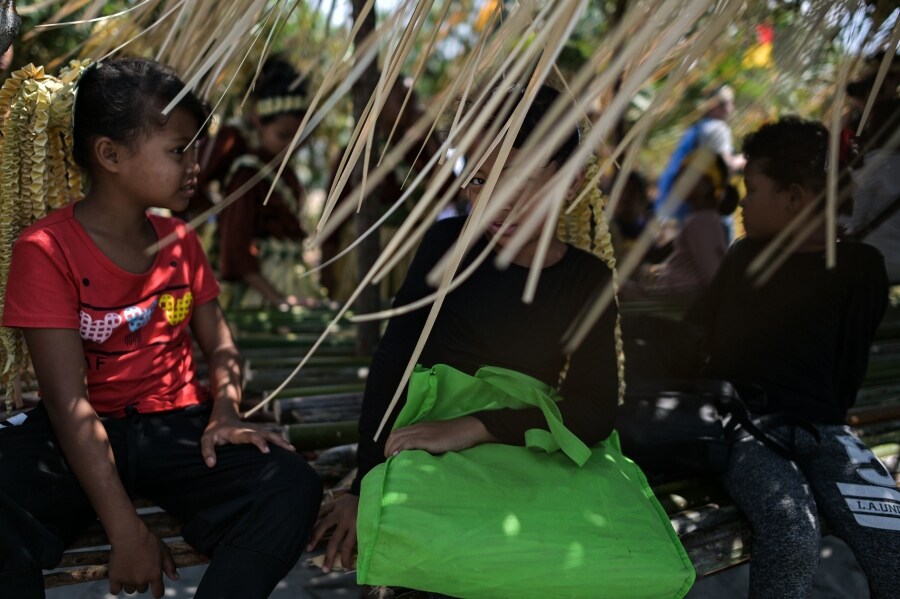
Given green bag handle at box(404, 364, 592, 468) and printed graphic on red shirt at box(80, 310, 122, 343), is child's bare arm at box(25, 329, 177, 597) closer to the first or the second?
printed graphic on red shirt at box(80, 310, 122, 343)

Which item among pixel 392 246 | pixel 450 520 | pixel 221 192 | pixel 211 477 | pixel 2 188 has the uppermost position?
pixel 392 246

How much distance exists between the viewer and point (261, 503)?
1.54m

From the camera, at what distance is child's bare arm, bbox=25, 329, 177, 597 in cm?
147

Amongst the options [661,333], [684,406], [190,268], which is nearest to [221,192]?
[190,268]

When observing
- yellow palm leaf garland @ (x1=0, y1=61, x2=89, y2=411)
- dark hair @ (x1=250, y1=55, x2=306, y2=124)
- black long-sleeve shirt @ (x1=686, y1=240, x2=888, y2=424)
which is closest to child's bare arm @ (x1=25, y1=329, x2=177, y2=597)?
yellow palm leaf garland @ (x1=0, y1=61, x2=89, y2=411)

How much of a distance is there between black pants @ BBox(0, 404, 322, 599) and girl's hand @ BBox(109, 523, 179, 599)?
0.26 feet

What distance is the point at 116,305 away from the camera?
1678 mm

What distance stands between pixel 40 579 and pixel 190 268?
2.42 feet

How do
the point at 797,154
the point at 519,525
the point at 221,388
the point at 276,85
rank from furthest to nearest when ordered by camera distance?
the point at 276,85
the point at 797,154
the point at 221,388
the point at 519,525

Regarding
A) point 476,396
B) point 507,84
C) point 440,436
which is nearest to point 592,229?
point 476,396

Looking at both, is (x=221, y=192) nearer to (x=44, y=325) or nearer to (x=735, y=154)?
(x=44, y=325)

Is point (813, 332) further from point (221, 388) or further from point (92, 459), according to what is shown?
point (92, 459)

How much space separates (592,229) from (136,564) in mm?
1258

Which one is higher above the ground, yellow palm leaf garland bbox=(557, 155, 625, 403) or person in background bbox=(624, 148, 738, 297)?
yellow palm leaf garland bbox=(557, 155, 625, 403)
